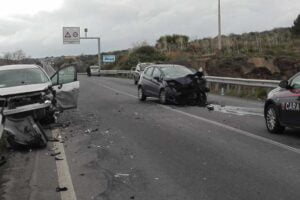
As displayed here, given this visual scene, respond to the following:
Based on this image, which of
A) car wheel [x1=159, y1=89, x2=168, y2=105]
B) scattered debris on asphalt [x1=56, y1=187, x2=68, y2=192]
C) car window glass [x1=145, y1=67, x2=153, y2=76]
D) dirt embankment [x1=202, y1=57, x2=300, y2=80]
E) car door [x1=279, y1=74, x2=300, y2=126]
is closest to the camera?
scattered debris on asphalt [x1=56, y1=187, x2=68, y2=192]

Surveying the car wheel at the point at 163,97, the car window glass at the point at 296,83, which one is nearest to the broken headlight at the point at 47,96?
the car window glass at the point at 296,83

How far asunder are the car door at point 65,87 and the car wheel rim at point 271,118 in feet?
18.0

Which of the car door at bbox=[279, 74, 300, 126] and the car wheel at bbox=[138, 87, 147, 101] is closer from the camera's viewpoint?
the car door at bbox=[279, 74, 300, 126]

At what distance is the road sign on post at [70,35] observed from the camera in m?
73.8

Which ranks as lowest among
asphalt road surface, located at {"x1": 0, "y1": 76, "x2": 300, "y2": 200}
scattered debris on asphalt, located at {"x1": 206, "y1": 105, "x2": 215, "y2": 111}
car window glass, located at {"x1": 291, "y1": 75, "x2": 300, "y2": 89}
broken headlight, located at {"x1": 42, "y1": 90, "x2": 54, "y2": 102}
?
asphalt road surface, located at {"x1": 0, "y1": 76, "x2": 300, "y2": 200}

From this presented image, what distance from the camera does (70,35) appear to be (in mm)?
73875

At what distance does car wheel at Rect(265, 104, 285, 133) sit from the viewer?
1155 centimetres

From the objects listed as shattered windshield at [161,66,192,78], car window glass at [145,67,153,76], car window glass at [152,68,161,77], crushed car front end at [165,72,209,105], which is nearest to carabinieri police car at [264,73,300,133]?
crushed car front end at [165,72,209,105]

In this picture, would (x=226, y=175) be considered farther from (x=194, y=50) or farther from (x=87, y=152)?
(x=194, y=50)

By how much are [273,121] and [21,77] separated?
21.8 feet

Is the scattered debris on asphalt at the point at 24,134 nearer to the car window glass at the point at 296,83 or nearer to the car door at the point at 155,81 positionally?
the car window glass at the point at 296,83

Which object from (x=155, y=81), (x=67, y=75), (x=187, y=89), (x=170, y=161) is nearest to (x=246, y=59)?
(x=155, y=81)

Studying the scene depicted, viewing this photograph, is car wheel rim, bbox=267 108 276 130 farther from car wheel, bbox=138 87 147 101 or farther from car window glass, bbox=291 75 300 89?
car wheel, bbox=138 87 147 101

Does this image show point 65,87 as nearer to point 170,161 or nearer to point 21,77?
point 21,77
